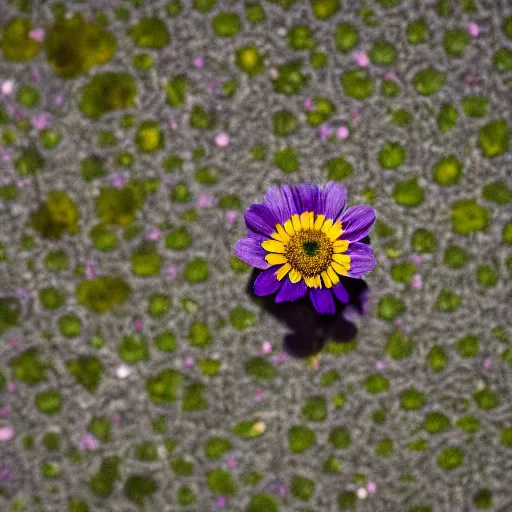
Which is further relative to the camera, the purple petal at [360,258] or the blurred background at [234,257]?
the blurred background at [234,257]

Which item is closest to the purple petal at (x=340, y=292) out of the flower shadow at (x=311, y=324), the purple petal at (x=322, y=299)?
the purple petal at (x=322, y=299)

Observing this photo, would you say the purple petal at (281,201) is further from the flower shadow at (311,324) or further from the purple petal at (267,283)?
the flower shadow at (311,324)

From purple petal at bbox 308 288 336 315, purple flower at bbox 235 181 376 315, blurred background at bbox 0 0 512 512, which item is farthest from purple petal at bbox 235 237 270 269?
blurred background at bbox 0 0 512 512

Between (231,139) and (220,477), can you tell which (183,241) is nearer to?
(231,139)

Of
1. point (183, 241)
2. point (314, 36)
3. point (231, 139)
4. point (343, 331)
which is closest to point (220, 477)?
point (343, 331)

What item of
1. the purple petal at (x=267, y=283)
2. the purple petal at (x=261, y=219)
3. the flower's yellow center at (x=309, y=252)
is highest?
the purple petal at (x=261, y=219)

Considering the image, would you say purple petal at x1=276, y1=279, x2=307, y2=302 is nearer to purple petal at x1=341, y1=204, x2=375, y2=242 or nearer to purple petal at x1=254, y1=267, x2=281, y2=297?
purple petal at x1=254, y1=267, x2=281, y2=297

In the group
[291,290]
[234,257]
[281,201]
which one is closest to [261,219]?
[281,201]
